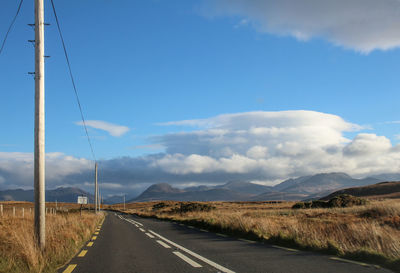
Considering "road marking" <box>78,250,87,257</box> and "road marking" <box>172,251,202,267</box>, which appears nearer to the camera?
"road marking" <box>172,251,202,267</box>

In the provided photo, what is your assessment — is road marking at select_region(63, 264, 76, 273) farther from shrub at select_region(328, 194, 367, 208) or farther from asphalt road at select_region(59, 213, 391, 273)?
shrub at select_region(328, 194, 367, 208)

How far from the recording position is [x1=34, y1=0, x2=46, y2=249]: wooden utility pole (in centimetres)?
975

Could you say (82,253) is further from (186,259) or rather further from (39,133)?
(39,133)

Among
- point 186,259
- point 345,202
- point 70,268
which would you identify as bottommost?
point 345,202

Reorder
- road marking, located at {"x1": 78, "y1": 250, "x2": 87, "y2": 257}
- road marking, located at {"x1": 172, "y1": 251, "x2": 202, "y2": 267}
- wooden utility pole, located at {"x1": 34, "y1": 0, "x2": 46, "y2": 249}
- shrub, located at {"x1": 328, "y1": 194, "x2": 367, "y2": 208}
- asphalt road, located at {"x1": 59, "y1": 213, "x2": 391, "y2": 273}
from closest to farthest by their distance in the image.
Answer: asphalt road, located at {"x1": 59, "y1": 213, "x2": 391, "y2": 273}, road marking, located at {"x1": 172, "y1": 251, "x2": 202, "y2": 267}, wooden utility pole, located at {"x1": 34, "y1": 0, "x2": 46, "y2": 249}, road marking, located at {"x1": 78, "y1": 250, "x2": 87, "y2": 257}, shrub, located at {"x1": 328, "y1": 194, "x2": 367, "y2": 208}

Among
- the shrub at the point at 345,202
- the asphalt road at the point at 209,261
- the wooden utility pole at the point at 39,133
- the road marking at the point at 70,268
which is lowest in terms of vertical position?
the shrub at the point at 345,202

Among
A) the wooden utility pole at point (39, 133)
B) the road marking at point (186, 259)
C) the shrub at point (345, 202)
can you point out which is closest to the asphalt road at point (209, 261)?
the road marking at point (186, 259)

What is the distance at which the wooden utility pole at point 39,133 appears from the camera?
32.0 ft

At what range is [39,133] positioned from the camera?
9.98 meters

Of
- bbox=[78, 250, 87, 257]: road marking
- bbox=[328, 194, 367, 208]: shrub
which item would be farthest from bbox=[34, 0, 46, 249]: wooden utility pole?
bbox=[328, 194, 367, 208]: shrub

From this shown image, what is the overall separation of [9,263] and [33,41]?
585 cm

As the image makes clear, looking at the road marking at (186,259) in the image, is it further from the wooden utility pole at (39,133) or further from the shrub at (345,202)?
the shrub at (345,202)

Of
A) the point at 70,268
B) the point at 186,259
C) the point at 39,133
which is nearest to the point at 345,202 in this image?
the point at 186,259

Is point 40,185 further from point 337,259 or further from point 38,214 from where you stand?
point 337,259
